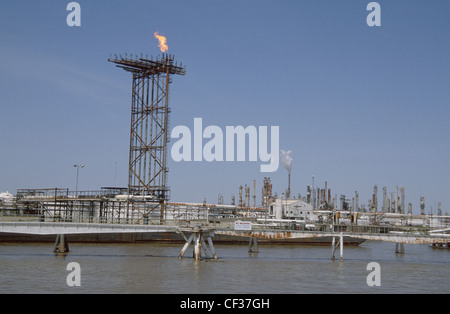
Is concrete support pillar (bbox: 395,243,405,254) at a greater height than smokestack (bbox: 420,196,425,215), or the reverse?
smokestack (bbox: 420,196,425,215)

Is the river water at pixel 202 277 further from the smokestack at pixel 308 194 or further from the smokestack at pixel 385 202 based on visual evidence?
the smokestack at pixel 385 202

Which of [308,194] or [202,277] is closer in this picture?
[202,277]

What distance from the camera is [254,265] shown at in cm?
4625

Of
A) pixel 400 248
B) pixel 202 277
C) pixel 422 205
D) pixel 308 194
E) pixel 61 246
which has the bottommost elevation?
pixel 400 248

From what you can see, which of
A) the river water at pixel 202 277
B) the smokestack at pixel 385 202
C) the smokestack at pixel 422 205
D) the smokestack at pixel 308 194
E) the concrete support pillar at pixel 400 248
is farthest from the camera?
the smokestack at pixel 385 202

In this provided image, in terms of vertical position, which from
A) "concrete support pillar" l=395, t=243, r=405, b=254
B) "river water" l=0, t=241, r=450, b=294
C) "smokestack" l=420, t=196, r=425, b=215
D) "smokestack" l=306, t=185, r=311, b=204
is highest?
"smokestack" l=306, t=185, r=311, b=204

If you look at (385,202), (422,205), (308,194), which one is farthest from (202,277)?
(385,202)

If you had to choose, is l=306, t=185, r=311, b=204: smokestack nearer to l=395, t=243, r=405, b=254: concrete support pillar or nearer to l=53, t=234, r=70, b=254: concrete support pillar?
l=395, t=243, r=405, b=254: concrete support pillar

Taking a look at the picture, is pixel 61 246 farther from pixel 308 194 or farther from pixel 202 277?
pixel 308 194

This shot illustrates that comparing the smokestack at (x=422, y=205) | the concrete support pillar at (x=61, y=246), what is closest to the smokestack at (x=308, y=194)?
the smokestack at (x=422, y=205)

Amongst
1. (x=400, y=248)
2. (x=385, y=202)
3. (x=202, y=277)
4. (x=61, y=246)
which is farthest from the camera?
(x=385, y=202)

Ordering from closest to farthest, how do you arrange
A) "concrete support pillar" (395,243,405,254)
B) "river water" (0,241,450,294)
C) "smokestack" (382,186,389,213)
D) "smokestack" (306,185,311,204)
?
"river water" (0,241,450,294)
"concrete support pillar" (395,243,405,254)
"smokestack" (306,185,311,204)
"smokestack" (382,186,389,213)

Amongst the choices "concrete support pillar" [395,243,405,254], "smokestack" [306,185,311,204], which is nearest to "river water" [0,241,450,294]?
"concrete support pillar" [395,243,405,254]
